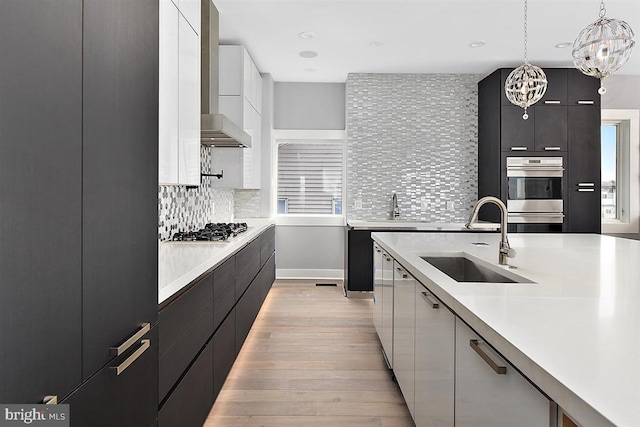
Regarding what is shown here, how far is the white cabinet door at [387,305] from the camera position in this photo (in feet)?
8.79

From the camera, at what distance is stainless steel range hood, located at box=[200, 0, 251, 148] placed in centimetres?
304

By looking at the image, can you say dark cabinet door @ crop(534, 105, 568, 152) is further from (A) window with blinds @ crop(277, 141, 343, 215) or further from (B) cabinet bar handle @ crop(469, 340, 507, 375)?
(B) cabinet bar handle @ crop(469, 340, 507, 375)

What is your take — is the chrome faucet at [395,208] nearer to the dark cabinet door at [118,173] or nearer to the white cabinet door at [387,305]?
the white cabinet door at [387,305]

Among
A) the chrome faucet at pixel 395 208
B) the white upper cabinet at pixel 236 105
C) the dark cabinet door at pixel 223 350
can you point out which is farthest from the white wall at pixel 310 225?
the dark cabinet door at pixel 223 350

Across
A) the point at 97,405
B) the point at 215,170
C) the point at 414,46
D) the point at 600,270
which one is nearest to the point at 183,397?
the point at 97,405

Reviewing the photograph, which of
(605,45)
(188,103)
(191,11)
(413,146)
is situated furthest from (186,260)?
(413,146)

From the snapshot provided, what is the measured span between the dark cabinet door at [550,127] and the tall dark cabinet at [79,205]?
16.0 ft

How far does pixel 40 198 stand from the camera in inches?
30.1

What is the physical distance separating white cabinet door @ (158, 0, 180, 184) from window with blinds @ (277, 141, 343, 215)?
3.74m

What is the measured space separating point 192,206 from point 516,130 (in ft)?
12.0

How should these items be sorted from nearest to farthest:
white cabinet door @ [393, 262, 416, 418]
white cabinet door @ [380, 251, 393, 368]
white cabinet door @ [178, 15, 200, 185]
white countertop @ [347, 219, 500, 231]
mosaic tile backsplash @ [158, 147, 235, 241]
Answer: white cabinet door @ [393, 262, 416, 418], white cabinet door @ [178, 15, 200, 185], white cabinet door @ [380, 251, 393, 368], mosaic tile backsplash @ [158, 147, 235, 241], white countertop @ [347, 219, 500, 231]

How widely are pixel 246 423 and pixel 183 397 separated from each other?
2.12ft

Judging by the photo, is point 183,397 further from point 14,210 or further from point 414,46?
point 414,46

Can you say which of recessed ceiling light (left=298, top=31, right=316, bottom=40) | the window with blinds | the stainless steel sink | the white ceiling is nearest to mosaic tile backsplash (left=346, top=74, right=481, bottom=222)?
the white ceiling
